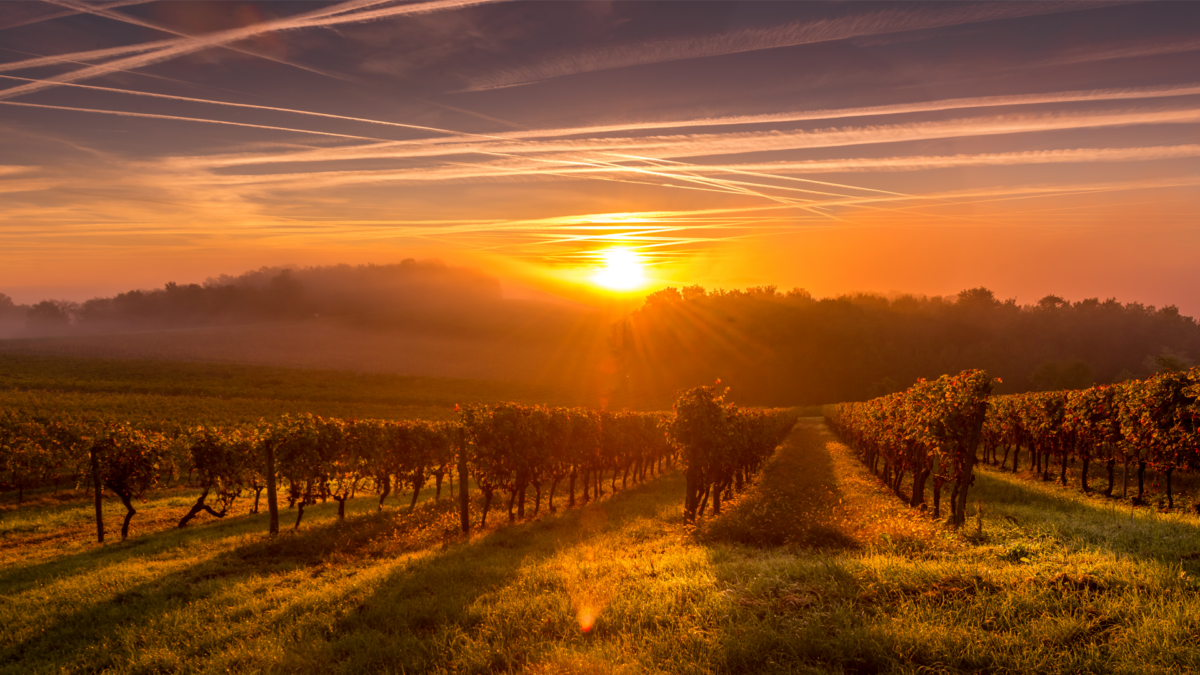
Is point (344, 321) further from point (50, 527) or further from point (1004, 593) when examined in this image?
point (1004, 593)

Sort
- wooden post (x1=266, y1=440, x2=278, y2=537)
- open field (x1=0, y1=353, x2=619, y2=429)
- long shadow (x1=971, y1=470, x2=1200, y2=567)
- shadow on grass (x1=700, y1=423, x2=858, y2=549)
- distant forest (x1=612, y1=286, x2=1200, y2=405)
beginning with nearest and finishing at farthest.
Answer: long shadow (x1=971, y1=470, x2=1200, y2=567) < shadow on grass (x1=700, y1=423, x2=858, y2=549) < wooden post (x1=266, y1=440, x2=278, y2=537) < open field (x1=0, y1=353, x2=619, y2=429) < distant forest (x1=612, y1=286, x2=1200, y2=405)

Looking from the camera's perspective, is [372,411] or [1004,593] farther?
[372,411]

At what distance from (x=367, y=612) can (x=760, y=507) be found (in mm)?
10790

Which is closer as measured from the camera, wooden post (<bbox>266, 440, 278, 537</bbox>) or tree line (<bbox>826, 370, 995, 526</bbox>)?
tree line (<bbox>826, 370, 995, 526</bbox>)

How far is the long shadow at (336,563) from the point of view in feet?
22.7

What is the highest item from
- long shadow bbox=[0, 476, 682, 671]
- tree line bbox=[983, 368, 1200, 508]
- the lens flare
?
tree line bbox=[983, 368, 1200, 508]

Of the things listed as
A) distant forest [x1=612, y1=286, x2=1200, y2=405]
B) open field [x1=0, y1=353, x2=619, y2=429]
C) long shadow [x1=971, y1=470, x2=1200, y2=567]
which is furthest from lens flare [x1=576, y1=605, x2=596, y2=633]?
distant forest [x1=612, y1=286, x2=1200, y2=405]

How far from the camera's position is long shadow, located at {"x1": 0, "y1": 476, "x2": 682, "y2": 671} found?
22.7ft

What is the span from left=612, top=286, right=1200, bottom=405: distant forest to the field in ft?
242

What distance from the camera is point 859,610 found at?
5.77m

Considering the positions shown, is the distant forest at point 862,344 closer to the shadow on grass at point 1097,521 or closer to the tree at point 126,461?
the shadow on grass at point 1097,521

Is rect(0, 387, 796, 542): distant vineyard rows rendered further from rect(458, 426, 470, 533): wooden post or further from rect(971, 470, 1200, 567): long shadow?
rect(971, 470, 1200, 567): long shadow

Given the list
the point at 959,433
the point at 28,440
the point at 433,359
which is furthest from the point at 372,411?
the point at 433,359

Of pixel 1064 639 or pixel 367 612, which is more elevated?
pixel 1064 639
